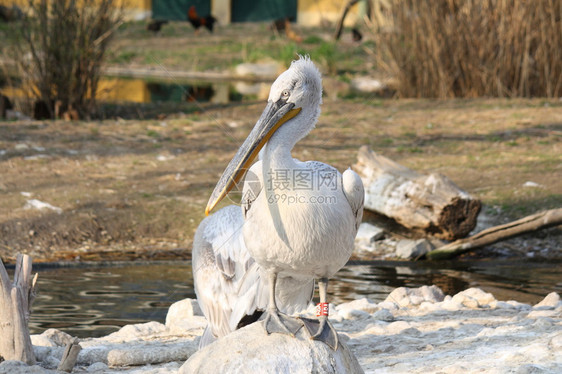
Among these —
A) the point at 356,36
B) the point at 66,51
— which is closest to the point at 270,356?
the point at 66,51

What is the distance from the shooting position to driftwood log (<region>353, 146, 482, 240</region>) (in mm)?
6484

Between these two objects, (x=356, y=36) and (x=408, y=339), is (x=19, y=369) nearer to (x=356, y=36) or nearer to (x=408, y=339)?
(x=408, y=339)

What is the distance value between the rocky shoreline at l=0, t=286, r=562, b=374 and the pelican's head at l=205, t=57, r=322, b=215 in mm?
766

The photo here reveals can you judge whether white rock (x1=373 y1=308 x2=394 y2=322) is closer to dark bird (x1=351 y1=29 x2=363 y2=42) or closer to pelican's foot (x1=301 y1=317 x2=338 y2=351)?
pelican's foot (x1=301 y1=317 x2=338 y2=351)

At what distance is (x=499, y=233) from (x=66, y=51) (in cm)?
546

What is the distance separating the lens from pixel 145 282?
5.95 metres

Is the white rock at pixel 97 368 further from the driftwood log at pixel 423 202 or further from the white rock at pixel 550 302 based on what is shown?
the driftwood log at pixel 423 202

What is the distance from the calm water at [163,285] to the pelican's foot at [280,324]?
191 centimetres

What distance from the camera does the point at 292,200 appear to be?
10.7ft

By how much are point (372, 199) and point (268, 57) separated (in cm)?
1220

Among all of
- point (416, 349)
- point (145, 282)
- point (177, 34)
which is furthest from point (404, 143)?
point (177, 34)

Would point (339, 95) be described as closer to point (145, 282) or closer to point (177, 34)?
point (145, 282)

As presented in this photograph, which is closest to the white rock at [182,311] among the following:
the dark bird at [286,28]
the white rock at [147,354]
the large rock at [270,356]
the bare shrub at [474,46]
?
the white rock at [147,354]

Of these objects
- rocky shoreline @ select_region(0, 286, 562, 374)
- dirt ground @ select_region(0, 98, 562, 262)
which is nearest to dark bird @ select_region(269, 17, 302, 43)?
dirt ground @ select_region(0, 98, 562, 262)
